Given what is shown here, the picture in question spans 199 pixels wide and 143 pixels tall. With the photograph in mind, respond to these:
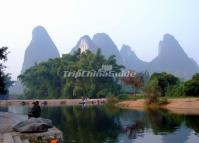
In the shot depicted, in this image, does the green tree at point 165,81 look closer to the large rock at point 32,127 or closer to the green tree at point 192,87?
the green tree at point 192,87

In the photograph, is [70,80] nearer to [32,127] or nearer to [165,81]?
[165,81]

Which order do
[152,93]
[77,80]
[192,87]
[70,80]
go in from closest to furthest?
[152,93]
[192,87]
[77,80]
[70,80]

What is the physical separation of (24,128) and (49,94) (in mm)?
80205

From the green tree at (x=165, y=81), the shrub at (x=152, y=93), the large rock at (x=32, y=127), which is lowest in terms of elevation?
the large rock at (x=32, y=127)

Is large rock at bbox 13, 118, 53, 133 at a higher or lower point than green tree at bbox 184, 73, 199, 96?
lower

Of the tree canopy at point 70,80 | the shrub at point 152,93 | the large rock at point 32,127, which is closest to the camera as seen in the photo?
the large rock at point 32,127

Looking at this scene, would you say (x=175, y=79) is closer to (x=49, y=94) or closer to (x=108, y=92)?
(x=108, y=92)

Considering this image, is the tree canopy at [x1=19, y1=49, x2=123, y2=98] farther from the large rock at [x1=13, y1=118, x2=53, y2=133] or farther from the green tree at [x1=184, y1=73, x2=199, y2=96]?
A: the large rock at [x1=13, y1=118, x2=53, y2=133]

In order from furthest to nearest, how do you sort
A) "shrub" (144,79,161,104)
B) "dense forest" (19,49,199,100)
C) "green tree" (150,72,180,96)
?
1. "dense forest" (19,49,199,100)
2. "green tree" (150,72,180,96)
3. "shrub" (144,79,161,104)

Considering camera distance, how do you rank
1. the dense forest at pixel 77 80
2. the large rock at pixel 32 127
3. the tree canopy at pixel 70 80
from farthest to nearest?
1. the tree canopy at pixel 70 80
2. the dense forest at pixel 77 80
3. the large rock at pixel 32 127

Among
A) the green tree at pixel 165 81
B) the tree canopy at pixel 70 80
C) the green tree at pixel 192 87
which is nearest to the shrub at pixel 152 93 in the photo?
the green tree at pixel 192 87

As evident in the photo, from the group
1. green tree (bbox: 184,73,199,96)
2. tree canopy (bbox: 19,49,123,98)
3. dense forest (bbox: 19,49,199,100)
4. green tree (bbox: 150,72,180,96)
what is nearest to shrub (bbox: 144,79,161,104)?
green tree (bbox: 184,73,199,96)

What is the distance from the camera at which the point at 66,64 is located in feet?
317

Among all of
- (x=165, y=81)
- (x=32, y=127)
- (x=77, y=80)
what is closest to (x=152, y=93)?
(x=165, y=81)
